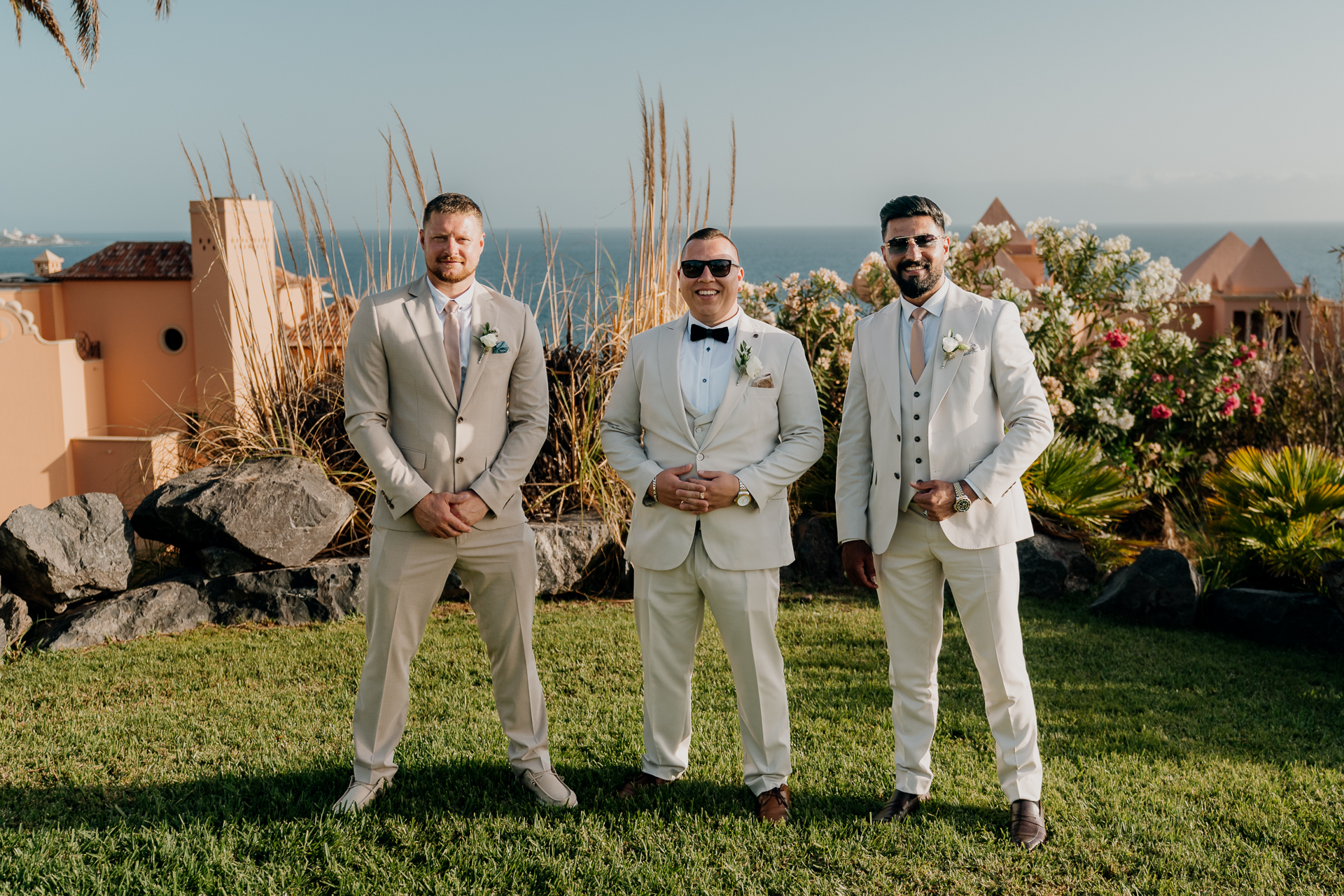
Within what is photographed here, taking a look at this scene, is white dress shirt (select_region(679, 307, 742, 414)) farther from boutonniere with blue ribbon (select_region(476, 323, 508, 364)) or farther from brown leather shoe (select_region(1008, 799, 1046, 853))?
brown leather shoe (select_region(1008, 799, 1046, 853))

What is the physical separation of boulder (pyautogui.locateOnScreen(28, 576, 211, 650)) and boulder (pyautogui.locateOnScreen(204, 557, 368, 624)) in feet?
0.43

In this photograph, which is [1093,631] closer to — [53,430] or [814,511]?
[814,511]

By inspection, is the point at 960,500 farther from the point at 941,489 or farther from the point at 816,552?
the point at 816,552

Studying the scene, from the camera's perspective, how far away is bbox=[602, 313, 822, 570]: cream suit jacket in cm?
360

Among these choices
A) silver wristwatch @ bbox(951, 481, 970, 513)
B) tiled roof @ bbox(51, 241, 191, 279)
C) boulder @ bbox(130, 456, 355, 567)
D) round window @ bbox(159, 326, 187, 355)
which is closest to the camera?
silver wristwatch @ bbox(951, 481, 970, 513)

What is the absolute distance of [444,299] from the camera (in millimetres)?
3711

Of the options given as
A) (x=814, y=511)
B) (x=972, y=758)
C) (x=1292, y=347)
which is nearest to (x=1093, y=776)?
(x=972, y=758)

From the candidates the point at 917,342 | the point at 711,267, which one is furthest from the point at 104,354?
the point at 917,342

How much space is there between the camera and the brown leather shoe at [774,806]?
364 cm

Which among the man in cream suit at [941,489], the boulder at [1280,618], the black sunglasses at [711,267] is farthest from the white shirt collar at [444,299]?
the boulder at [1280,618]

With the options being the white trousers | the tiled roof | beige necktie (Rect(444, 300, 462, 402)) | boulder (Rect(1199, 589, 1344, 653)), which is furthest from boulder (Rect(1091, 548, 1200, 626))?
the tiled roof

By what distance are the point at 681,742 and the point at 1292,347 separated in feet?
34.3

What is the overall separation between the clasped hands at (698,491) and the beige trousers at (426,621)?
1.91ft

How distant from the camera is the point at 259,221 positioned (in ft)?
28.3
